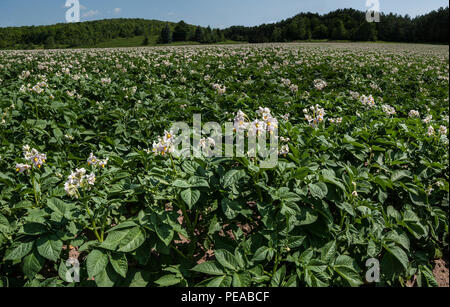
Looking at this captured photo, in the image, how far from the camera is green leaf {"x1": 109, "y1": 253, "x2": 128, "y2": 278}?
5.41 feet

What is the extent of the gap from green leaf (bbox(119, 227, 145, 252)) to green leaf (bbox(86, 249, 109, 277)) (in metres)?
0.15

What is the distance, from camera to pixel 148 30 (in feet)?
181

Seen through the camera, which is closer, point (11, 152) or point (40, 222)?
point (40, 222)

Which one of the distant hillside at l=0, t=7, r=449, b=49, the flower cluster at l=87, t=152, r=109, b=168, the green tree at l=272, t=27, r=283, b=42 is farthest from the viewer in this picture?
the green tree at l=272, t=27, r=283, b=42

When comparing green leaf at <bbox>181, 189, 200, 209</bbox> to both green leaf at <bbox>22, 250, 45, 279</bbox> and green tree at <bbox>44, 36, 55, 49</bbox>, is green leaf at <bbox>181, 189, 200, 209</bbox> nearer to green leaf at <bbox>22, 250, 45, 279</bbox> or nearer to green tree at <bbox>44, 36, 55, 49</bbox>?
green leaf at <bbox>22, 250, 45, 279</bbox>

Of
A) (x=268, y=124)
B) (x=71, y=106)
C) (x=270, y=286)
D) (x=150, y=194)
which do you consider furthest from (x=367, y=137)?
(x=71, y=106)

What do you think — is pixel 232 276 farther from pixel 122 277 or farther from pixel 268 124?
pixel 268 124

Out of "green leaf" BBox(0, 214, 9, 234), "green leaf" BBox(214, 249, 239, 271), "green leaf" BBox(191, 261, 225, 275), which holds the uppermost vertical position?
"green leaf" BBox(0, 214, 9, 234)

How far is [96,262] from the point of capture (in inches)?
64.5

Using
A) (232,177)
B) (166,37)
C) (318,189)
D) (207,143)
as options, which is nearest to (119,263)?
(232,177)

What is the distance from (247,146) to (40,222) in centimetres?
157

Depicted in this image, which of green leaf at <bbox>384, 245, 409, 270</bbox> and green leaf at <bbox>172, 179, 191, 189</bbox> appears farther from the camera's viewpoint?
green leaf at <bbox>384, 245, 409, 270</bbox>

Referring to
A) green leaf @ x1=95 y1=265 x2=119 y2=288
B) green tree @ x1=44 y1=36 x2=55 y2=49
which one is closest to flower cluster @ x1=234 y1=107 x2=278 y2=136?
green leaf @ x1=95 y1=265 x2=119 y2=288

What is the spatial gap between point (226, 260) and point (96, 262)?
2.74 feet
